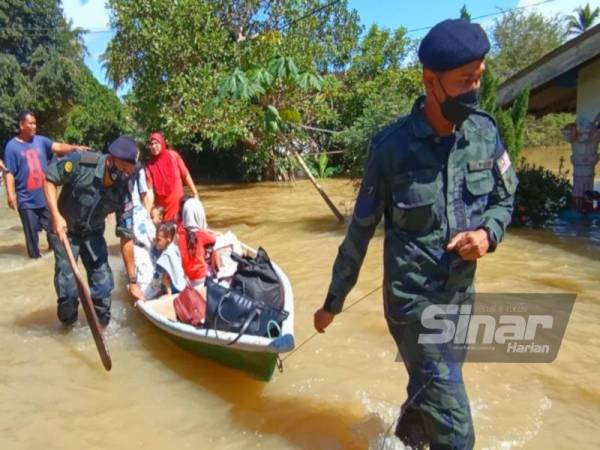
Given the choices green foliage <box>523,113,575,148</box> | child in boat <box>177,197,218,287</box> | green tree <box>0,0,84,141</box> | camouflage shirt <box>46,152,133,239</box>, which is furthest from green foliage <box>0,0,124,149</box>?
camouflage shirt <box>46,152,133,239</box>

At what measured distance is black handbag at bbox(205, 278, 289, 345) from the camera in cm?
394

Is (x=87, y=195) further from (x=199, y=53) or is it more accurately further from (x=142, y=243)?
(x=199, y=53)

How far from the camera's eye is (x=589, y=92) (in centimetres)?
862

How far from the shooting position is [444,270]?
88.6 inches

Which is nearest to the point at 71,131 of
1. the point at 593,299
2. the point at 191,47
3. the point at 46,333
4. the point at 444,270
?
the point at 191,47

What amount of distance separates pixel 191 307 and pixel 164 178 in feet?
10.2

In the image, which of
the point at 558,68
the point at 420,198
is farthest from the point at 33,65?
the point at 420,198

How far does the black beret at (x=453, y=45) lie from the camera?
6.52 ft

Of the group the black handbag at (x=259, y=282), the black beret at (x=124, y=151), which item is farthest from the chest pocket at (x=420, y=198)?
the black beret at (x=124, y=151)

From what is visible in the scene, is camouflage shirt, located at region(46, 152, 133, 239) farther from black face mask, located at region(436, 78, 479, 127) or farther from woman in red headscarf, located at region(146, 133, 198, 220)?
black face mask, located at region(436, 78, 479, 127)

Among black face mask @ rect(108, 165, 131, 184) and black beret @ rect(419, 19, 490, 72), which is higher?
black beret @ rect(419, 19, 490, 72)

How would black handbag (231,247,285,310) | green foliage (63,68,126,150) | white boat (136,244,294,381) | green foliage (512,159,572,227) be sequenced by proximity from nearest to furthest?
white boat (136,244,294,381) → black handbag (231,247,285,310) → green foliage (512,159,572,227) → green foliage (63,68,126,150)

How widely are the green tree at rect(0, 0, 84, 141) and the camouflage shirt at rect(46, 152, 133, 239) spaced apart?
24576 millimetres

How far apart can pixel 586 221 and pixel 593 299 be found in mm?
4240
